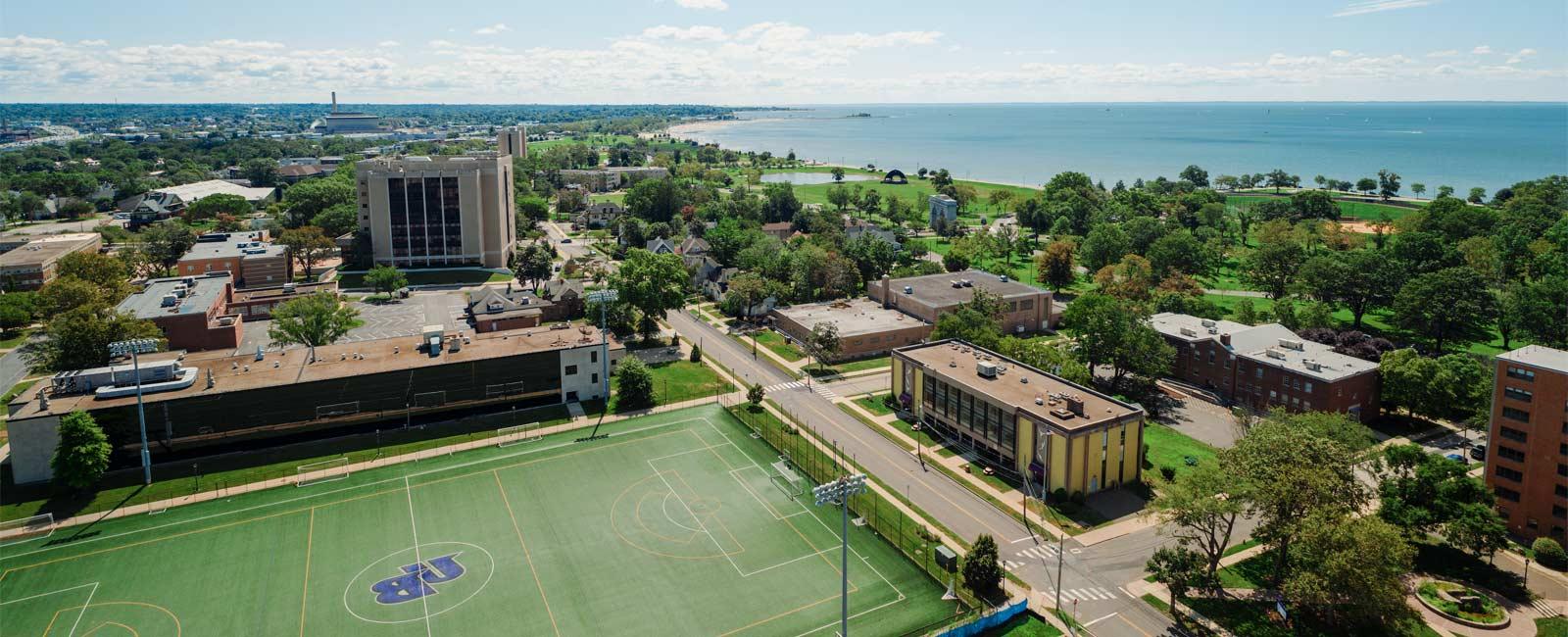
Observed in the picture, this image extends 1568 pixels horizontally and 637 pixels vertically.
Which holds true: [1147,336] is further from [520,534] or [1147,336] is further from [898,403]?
[520,534]

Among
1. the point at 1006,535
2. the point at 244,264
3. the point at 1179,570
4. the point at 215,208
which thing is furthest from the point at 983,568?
the point at 215,208

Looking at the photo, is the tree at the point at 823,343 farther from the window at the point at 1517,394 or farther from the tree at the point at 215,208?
the tree at the point at 215,208

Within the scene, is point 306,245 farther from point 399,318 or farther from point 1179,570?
point 1179,570

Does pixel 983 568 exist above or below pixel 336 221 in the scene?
below

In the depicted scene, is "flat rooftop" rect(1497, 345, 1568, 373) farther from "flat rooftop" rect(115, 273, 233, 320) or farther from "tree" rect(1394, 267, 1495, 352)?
"flat rooftop" rect(115, 273, 233, 320)

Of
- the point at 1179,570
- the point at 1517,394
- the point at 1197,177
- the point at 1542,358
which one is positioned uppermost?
the point at 1197,177

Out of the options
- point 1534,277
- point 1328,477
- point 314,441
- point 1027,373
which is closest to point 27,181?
point 314,441
